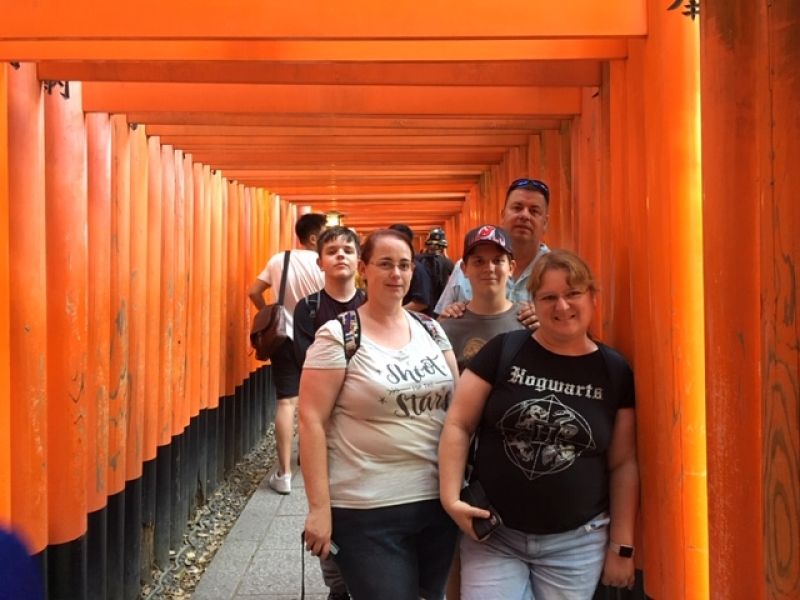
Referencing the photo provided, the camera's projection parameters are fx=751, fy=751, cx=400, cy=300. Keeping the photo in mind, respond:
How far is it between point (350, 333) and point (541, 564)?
0.96 meters

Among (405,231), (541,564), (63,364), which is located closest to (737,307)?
(541,564)

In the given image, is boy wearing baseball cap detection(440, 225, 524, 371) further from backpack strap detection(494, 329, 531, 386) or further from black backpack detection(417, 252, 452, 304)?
black backpack detection(417, 252, 452, 304)

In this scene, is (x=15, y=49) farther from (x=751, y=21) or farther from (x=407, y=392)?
(x=751, y=21)

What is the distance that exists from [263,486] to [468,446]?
428 cm

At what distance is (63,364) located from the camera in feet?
11.2

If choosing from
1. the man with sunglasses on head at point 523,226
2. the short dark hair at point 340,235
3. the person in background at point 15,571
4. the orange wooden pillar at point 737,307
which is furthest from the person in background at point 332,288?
the person in background at point 15,571

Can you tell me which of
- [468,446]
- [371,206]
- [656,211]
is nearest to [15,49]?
[468,446]

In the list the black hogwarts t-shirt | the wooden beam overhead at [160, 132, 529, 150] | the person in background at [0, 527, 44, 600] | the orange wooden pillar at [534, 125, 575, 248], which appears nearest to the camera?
the person in background at [0, 527, 44, 600]

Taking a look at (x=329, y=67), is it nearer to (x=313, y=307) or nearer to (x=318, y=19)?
(x=318, y=19)

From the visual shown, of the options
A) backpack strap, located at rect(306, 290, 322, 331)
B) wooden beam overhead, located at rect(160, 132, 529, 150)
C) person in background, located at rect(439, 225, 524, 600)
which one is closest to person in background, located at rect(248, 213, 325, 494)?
wooden beam overhead, located at rect(160, 132, 529, 150)

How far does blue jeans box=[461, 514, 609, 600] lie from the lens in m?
2.36

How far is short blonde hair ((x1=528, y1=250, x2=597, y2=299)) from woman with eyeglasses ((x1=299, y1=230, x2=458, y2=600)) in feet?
1.48

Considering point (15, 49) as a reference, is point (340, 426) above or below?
below

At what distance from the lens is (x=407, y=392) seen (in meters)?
2.45
